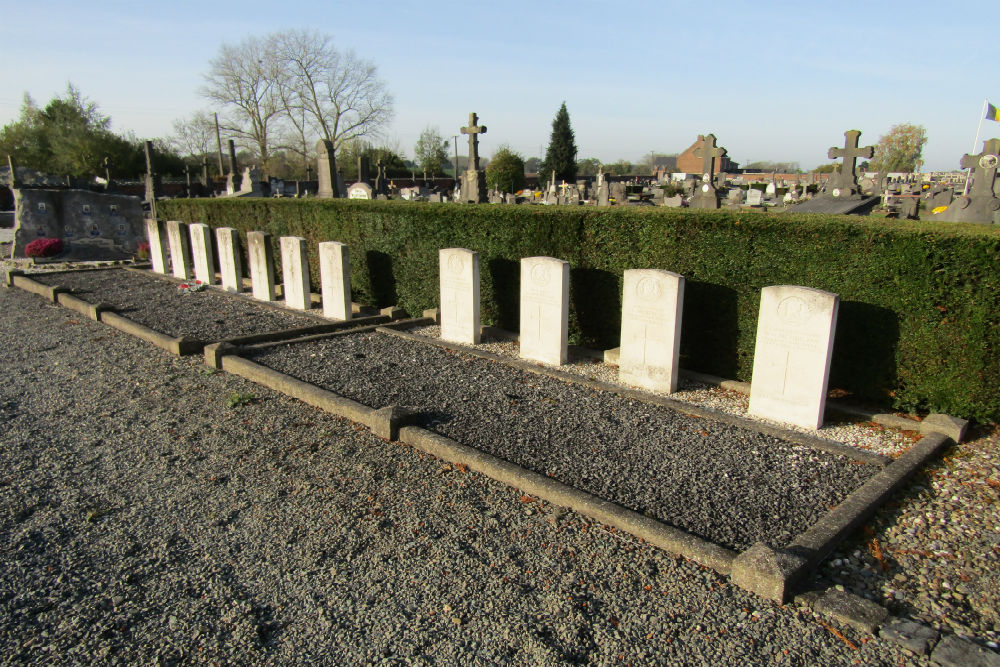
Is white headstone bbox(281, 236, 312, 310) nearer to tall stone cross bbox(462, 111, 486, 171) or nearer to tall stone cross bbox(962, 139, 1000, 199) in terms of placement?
tall stone cross bbox(462, 111, 486, 171)

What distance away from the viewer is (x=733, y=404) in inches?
240

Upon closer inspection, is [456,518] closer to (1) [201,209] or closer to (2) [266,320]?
(2) [266,320]

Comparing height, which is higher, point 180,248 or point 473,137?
point 473,137

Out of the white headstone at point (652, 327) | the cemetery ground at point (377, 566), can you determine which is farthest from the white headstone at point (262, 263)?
the white headstone at point (652, 327)

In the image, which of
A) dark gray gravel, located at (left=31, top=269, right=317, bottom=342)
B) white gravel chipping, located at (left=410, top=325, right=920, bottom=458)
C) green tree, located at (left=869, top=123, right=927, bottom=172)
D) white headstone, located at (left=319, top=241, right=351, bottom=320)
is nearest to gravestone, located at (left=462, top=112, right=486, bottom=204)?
white headstone, located at (left=319, top=241, right=351, bottom=320)

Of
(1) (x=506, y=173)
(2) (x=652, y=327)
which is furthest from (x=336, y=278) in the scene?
(1) (x=506, y=173)

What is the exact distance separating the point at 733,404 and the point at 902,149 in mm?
81964

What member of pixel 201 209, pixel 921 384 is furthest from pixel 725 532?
pixel 201 209

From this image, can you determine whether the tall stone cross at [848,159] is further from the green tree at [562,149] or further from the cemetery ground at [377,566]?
the green tree at [562,149]

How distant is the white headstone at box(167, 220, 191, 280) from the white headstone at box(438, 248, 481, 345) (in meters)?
8.36

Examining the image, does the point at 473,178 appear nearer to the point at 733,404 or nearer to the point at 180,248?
the point at 180,248

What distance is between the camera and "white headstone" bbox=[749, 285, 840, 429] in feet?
17.3

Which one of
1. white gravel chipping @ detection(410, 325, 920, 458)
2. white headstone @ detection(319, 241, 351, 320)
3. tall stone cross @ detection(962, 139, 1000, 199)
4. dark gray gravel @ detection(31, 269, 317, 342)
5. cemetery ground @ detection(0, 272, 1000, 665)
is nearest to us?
cemetery ground @ detection(0, 272, 1000, 665)

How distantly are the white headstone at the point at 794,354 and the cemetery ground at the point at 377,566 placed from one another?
1.07 meters
